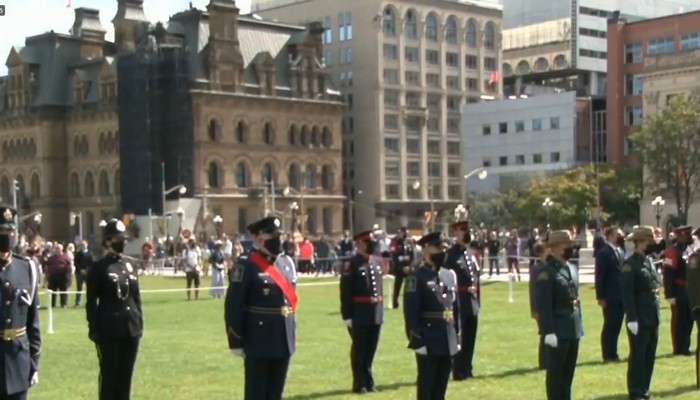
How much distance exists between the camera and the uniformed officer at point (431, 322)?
11.4m

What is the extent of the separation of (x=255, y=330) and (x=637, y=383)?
5.05 meters

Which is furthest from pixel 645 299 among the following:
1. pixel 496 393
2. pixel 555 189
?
pixel 555 189

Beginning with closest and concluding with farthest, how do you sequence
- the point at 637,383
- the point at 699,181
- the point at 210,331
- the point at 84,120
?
the point at 637,383
the point at 210,331
the point at 699,181
the point at 84,120

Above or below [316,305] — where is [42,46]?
above

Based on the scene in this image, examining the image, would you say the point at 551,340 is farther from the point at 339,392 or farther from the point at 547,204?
the point at 547,204

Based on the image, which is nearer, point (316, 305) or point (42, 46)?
point (316, 305)

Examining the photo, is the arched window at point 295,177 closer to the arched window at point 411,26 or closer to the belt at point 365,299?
the arched window at point 411,26

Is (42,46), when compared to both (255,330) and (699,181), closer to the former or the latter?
(699,181)

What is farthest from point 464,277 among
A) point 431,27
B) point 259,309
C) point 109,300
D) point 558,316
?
point 431,27

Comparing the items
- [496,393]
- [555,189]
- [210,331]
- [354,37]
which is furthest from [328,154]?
[496,393]

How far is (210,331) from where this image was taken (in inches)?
921

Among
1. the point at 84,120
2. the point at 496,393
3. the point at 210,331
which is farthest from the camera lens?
the point at 84,120

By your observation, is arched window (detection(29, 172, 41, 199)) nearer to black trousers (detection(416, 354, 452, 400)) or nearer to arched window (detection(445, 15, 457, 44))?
arched window (detection(445, 15, 457, 44))

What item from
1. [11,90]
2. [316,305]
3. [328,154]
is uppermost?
[11,90]
